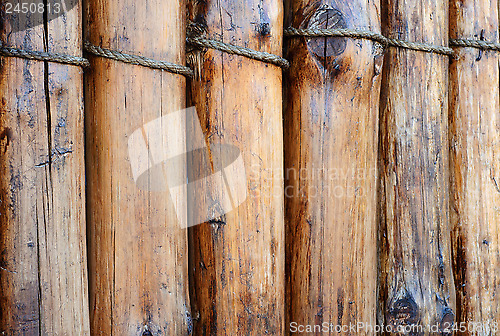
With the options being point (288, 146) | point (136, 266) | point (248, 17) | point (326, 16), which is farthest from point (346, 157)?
point (136, 266)

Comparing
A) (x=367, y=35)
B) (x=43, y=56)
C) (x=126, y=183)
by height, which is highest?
(x=367, y=35)

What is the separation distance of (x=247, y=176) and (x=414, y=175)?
785 millimetres

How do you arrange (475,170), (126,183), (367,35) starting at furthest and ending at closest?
1. (475,170)
2. (367,35)
3. (126,183)

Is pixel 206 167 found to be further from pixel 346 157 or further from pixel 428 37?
pixel 428 37

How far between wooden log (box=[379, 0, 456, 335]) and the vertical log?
129mm

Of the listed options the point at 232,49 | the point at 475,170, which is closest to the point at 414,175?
the point at 475,170

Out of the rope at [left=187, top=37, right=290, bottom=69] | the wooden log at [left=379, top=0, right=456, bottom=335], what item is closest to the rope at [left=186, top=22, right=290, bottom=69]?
the rope at [left=187, top=37, right=290, bottom=69]

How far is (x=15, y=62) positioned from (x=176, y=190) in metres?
0.72

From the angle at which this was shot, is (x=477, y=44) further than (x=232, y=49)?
Yes

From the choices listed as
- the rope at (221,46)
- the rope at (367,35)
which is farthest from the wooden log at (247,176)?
the rope at (367,35)

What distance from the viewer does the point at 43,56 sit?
1326mm

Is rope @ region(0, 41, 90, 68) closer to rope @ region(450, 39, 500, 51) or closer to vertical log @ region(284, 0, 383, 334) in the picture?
vertical log @ region(284, 0, 383, 334)

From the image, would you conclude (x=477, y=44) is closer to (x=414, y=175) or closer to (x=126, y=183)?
(x=414, y=175)

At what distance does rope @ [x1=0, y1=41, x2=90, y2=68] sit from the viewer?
1297 mm
